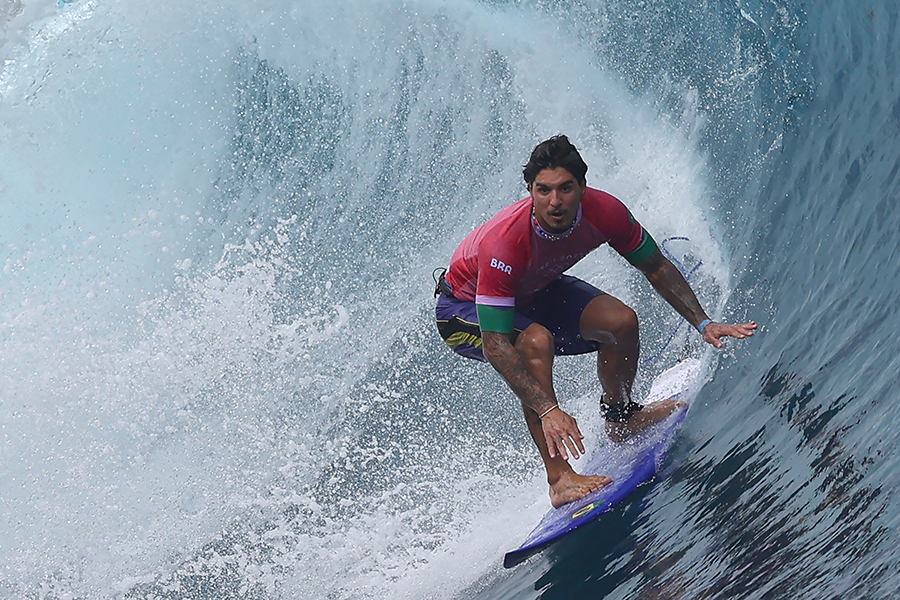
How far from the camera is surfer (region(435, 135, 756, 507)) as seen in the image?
4277mm

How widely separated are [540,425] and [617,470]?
1.91ft

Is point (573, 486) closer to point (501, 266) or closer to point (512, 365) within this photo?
point (512, 365)

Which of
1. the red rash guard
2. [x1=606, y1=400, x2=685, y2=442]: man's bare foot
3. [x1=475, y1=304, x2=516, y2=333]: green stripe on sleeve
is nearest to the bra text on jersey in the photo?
the red rash guard

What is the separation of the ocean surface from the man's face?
4.28 feet

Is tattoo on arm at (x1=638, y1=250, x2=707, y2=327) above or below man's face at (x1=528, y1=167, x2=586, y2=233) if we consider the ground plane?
below

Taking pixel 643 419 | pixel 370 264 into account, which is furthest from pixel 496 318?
pixel 370 264

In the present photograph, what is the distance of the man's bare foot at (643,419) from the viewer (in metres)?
5.34

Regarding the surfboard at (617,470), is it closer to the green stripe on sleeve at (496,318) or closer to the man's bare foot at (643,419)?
the man's bare foot at (643,419)

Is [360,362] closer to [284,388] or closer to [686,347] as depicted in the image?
[284,388]

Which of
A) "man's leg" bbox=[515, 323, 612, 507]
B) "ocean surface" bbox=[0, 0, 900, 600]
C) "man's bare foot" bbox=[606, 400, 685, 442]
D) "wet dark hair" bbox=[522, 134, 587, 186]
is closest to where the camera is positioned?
"wet dark hair" bbox=[522, 134, 587, 186]

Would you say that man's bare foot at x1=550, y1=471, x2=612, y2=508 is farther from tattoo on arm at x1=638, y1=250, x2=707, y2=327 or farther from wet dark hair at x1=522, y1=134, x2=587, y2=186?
wet dark hair at x1=522, y1=134, x2=587, y2=186

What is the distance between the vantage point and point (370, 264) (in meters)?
8.17

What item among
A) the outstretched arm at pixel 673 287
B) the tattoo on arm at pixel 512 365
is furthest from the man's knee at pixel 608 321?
the tattoo on arm at pixel 512 365

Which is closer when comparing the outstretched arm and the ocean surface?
the outstretched arm
